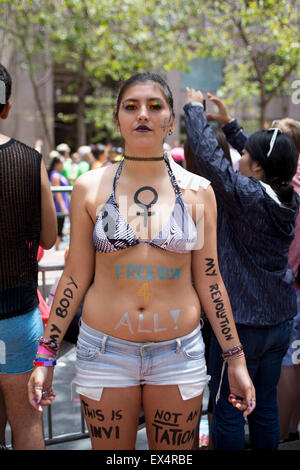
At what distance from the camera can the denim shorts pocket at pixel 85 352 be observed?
221 cm

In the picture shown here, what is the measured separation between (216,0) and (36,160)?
15119 mm

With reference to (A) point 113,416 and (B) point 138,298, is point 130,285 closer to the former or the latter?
(B) point 138,298

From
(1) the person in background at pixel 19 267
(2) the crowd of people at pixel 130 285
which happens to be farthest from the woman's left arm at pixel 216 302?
(1) the person in background at pixel 19 267

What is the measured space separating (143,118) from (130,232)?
48 cm

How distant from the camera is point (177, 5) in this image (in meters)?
18.7

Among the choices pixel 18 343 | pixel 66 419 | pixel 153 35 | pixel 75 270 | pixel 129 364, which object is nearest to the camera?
pixel 129 364

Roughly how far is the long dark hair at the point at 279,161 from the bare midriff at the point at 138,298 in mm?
890

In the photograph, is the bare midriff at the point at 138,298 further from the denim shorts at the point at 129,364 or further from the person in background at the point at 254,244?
Answer: the person in background at the point at 254,244

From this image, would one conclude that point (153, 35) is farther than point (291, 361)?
Yes

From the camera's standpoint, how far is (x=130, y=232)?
7.20 feet

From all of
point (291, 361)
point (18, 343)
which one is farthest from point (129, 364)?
point (291, 361)

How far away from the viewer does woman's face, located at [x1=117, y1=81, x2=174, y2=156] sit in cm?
225

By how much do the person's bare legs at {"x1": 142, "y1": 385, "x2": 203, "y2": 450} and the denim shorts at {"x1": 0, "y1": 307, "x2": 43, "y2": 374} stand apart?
0.60m

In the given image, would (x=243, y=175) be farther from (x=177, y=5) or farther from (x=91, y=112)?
(x=91, y=112)
